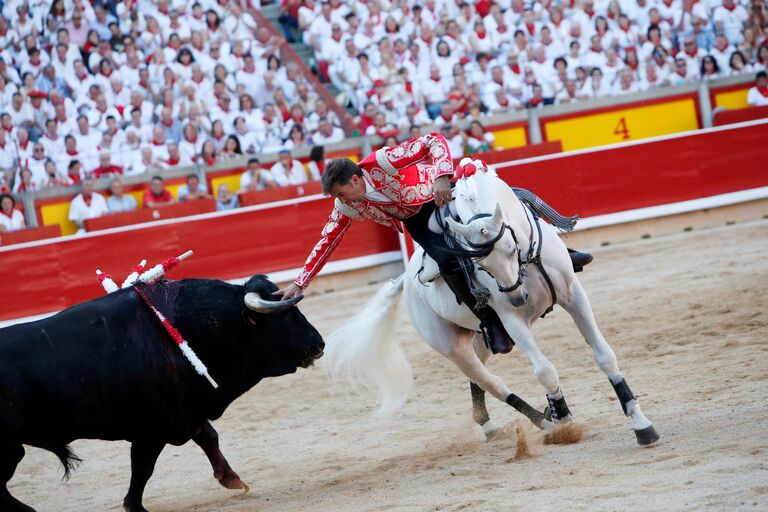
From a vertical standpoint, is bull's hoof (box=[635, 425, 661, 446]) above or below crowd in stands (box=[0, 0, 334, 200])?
below

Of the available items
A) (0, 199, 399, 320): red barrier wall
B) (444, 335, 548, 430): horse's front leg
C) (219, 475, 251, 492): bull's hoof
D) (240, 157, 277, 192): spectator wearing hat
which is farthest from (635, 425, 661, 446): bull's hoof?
(240, 157, 277, 192): spectator wearing hat

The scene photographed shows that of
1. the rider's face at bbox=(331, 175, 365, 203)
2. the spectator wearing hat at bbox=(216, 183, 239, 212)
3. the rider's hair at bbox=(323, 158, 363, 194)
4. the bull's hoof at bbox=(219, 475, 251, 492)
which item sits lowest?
the bull's hoof at bbox=(219, 475, 251, 492)

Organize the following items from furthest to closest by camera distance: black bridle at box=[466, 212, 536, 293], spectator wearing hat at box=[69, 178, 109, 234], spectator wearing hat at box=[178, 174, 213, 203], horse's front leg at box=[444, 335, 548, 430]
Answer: spectator wearing hat at box=[178, 174, 213, 203] < spectator wearing hat at box=[69, 178, 109, 234] < horse's front leg at box=[444, 335, 548, 430] < black bridle at box=[466, 212, 536, 293]

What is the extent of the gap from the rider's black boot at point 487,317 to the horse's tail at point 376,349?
2.71 ft

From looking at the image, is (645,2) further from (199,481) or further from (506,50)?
(199,481)

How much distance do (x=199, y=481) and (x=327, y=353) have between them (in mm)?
985

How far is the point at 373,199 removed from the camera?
4.95 m

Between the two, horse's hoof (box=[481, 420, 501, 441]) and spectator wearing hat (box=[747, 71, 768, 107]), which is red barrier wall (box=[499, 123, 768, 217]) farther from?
horse's hoof (box=[481, 420, 501, 441])

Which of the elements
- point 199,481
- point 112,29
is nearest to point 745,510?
point 199,481

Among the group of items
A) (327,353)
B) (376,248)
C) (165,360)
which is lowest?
(376,248)

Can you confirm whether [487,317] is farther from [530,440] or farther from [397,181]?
[397,181]

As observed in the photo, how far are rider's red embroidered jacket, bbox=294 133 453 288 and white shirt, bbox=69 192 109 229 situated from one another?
22.7 ft

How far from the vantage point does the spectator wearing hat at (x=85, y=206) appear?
37.3 ft

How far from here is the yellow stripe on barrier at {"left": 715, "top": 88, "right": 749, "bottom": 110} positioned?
1384 centimetres
